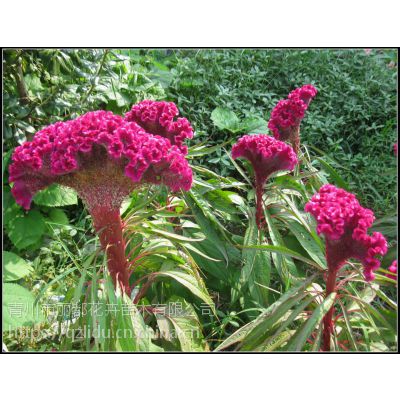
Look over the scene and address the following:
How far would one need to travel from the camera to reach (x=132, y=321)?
1641 millimetres

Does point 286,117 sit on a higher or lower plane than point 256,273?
higher

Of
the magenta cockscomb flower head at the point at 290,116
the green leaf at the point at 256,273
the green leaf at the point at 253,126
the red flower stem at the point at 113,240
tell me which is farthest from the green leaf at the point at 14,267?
the green leaf at the point at 253,126

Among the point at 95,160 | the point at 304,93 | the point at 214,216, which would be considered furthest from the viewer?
the point at 304,93

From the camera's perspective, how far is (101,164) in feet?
5.43

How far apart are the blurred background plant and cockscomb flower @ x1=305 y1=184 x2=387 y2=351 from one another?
0.36 feet

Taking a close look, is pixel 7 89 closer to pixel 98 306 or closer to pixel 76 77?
pixel 76 77

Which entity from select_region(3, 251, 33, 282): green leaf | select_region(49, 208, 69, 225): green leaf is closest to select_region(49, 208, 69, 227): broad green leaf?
select_region(49, 208, 69, 225): green leaf

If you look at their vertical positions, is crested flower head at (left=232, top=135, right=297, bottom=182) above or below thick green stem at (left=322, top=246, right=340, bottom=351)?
above

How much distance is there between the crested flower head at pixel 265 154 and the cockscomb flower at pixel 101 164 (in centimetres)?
46

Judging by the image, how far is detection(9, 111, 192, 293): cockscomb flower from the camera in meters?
1.60

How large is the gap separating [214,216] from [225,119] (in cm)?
148

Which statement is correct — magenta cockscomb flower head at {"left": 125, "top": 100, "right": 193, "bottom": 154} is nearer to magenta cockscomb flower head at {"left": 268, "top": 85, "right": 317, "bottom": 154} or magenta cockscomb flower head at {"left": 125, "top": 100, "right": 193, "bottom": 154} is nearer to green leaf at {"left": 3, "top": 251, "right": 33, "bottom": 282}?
magenta cockscomb flower head at {"left": 268, "top": 85, "right": 317, "bottom": 154}

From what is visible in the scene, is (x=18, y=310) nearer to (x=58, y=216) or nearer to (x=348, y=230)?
(x=58, y=216)

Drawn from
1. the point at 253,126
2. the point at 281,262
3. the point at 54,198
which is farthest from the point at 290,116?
the point at 54,198
